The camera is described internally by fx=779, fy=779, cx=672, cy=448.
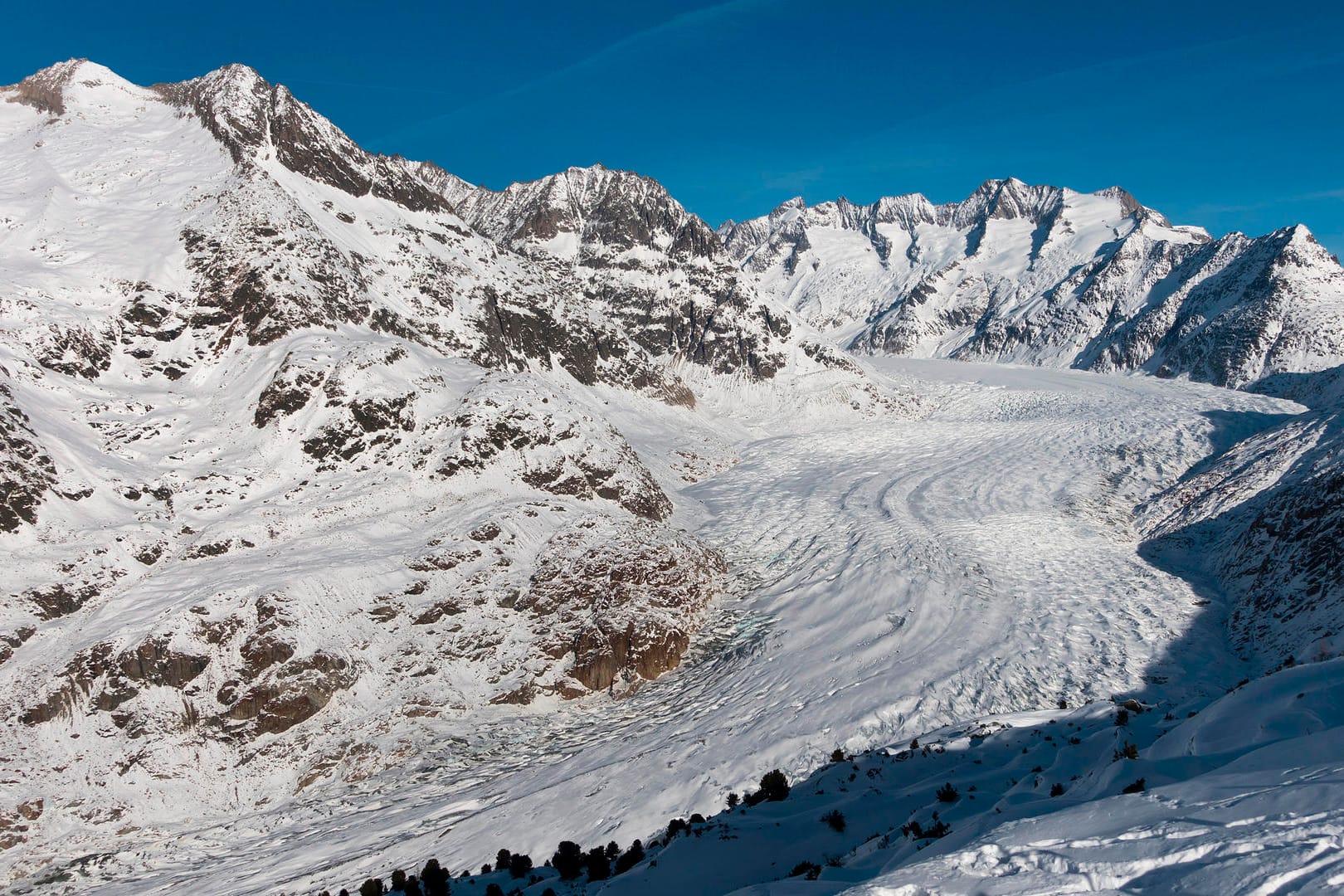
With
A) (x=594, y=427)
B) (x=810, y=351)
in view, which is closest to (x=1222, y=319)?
(x=810, y=351)

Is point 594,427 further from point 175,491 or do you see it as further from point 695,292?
point 695,292

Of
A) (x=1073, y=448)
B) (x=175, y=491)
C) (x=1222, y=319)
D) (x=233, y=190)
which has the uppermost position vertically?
(x=233, y=190)

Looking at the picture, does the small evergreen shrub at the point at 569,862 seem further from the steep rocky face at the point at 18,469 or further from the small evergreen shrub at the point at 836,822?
the steep rocky face at the point at 18,469

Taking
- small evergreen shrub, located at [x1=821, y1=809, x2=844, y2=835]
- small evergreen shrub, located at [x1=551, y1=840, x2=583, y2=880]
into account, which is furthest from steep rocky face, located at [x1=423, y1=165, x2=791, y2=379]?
small evergreen shrub, located at [x1=821, y1=809, x2=844, y2=835]

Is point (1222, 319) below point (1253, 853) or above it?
above

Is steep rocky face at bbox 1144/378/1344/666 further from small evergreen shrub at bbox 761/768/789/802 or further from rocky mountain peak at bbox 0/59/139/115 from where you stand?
rocky mountain peak at bbox 0/59/139/115

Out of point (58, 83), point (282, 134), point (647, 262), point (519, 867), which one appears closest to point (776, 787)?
point (519, 867)

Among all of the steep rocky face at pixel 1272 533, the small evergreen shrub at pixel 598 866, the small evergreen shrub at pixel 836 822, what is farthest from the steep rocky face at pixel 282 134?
the steep rocky face at pixel 1272 533
